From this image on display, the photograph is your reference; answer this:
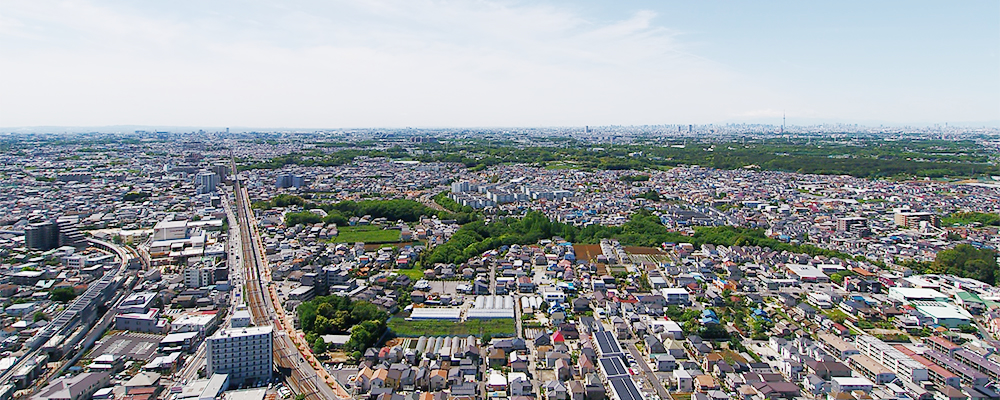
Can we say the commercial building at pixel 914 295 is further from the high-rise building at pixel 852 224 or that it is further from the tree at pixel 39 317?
the tree at pixel 39 317

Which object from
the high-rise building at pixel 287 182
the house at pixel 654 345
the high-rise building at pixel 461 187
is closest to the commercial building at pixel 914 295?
the house at pixel 654 345

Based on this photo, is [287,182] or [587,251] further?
[287,182]

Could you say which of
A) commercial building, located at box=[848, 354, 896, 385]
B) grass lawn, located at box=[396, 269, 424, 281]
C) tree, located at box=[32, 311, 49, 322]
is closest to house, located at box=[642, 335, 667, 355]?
commercial building, located at box=[848, 354, 896, 385]

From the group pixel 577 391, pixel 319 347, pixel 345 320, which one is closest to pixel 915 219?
pixel 577 391

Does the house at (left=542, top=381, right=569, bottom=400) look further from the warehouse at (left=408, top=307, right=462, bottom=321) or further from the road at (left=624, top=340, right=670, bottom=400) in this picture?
the warehouse at (left=408, top=307, right=462, bottom=321)

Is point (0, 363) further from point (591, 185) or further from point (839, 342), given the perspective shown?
point (591, 185)

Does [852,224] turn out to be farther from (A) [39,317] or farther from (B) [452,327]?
(A) [39,317]
